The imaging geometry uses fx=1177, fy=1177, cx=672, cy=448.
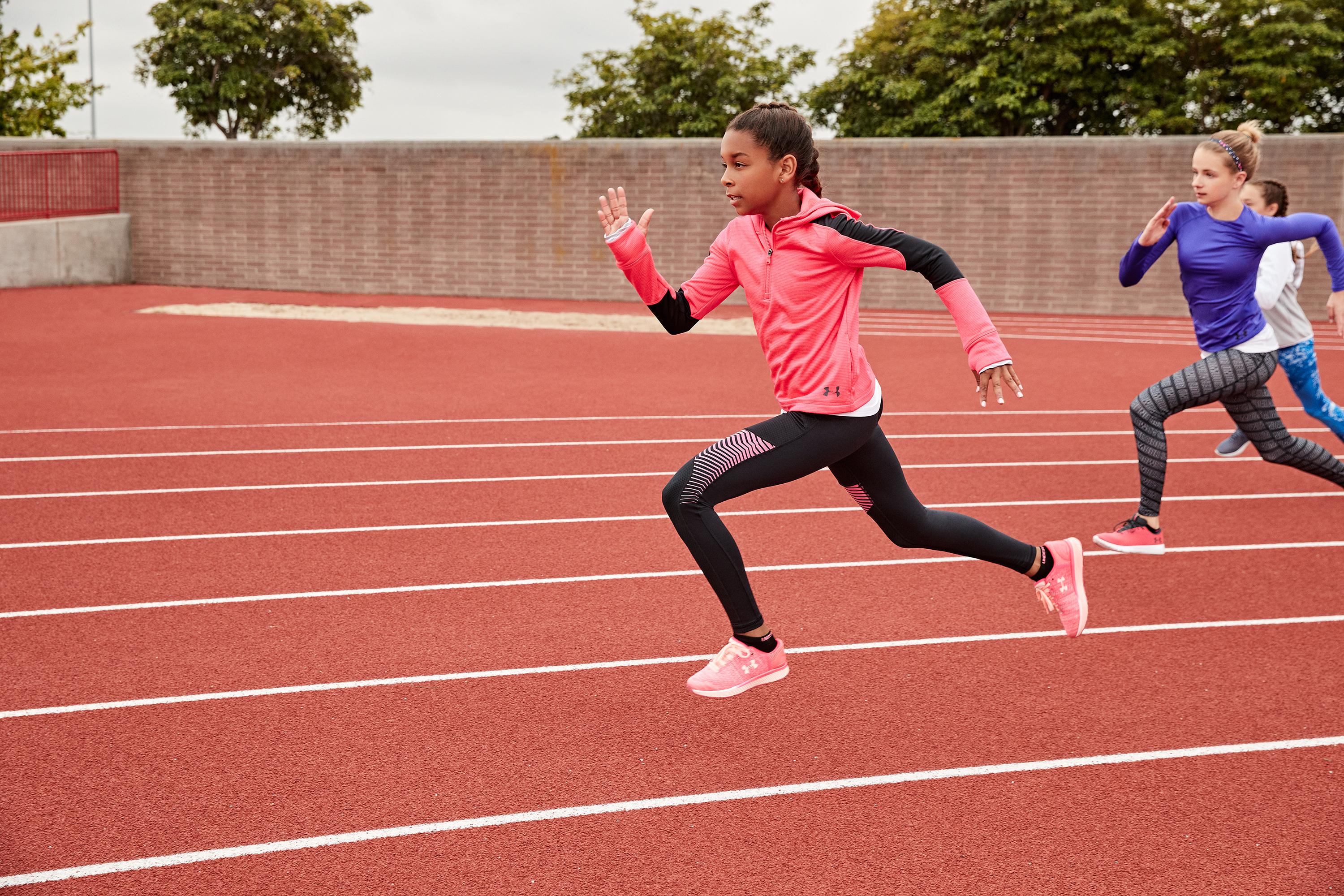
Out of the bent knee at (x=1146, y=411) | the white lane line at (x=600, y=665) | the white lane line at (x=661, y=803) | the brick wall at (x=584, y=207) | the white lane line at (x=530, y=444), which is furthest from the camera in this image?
the brick wall at (x=584, y=207)

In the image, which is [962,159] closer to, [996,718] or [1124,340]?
[1124,340]

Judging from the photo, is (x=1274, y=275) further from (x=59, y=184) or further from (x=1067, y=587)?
(x=59, y=184)

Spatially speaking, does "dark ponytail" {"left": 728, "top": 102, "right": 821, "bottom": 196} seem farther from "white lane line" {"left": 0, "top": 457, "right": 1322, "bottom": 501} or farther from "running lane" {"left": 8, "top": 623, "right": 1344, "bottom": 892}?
"white lane line" {"left": 0, "top": 457, "right": 1322, "bottom": 501}

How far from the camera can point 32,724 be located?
11.5 feet

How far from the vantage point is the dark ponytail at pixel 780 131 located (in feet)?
11.2

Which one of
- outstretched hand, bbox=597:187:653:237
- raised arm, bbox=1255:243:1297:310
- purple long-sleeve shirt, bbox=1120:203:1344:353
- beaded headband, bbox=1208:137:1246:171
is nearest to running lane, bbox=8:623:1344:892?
outstretched hand, bbox=597:187:653:237

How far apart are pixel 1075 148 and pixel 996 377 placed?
17.5 meters

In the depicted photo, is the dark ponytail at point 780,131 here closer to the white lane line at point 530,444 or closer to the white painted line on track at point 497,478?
the white painted line on track at point 497,478

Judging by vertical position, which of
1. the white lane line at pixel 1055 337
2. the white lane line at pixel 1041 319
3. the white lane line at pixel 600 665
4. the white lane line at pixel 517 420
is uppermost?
the white lane line at pixel 1041 319

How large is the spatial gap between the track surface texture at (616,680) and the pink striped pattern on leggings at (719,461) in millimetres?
734

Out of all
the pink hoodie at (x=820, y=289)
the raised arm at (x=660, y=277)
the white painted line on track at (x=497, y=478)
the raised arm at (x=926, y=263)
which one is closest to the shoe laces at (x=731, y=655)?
the pink hoodie at (x=820, y=289)

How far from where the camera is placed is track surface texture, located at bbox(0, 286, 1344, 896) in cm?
283

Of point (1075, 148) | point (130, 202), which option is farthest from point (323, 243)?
point (1075, 148)

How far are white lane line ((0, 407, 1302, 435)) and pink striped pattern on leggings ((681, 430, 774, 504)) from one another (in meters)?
5.60
